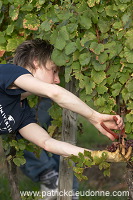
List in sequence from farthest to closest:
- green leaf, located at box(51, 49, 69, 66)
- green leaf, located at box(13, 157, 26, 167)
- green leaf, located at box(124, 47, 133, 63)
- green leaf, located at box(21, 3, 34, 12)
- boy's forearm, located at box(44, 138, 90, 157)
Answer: green leaf, located at box(13, 157, 26, 167)
green leaf, located at box(21, 3, 34, 12)
green leaf, located at box(51, 49, 69, 66)
boy's forearm, located at box(44, 138, 90, 157)
green leaf, located at box(124, 47, 133, 63)

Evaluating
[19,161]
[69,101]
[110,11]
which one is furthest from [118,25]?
[19,161]

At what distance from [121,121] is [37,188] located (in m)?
2.57

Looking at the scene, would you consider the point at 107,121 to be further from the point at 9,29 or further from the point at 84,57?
the point at 9,29

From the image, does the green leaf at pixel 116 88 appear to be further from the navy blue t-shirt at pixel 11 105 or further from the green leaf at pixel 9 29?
the green leaf at pixel 9 29

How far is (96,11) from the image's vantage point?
3.29 meters

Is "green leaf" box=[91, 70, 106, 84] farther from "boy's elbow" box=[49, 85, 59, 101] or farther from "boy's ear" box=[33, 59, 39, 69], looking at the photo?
"boy's ear" box=[33, 59, 39, 69]

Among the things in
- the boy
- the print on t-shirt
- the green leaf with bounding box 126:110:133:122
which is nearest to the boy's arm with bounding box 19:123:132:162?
the boy

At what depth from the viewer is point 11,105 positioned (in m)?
3.56

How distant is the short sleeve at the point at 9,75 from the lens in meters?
3.21

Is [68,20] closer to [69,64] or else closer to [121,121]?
[69,64]

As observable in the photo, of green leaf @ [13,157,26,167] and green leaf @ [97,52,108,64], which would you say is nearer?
green leaf @ [97,52,108,64]

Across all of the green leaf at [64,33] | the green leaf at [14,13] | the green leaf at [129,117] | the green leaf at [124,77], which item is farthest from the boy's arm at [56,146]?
the green leaf at [14,13]

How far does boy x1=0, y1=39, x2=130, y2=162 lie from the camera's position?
10.1ft

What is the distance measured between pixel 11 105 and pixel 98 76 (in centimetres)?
69
